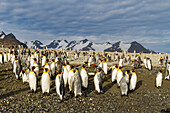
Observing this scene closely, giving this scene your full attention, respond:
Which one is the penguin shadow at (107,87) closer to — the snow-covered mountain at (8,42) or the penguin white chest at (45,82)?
the penguin white chest at (45,82)

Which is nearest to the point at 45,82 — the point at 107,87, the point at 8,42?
the point at 107,87

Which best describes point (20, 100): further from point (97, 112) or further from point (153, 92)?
point (153, 92)

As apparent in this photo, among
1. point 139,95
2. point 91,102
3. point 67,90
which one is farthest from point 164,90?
point 67,90

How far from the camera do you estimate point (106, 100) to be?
7.66 m

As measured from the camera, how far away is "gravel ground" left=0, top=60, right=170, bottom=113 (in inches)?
260

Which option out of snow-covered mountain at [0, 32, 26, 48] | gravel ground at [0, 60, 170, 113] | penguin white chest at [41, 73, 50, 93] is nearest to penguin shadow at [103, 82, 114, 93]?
gravel ground at [0, 60, 170, 113]

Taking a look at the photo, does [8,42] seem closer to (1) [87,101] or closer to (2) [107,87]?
(2) [107,87]

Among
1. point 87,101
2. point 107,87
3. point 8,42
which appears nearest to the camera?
point 87,101

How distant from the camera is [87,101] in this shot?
24.2ft

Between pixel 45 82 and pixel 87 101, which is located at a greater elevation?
pixel 45 82

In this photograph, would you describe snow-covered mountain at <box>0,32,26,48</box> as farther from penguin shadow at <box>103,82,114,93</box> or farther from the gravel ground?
penguin shadow at <box>103,82,114,93</box>

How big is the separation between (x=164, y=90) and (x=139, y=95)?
2.23m

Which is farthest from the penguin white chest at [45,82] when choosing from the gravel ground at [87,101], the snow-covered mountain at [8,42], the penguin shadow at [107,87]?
the snow-covered mountain at [8,42]

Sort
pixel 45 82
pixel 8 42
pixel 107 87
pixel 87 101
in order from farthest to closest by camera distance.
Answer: pixel 8 42 < pixel 107 87 < pixel 45 82 < pixel 87 101
